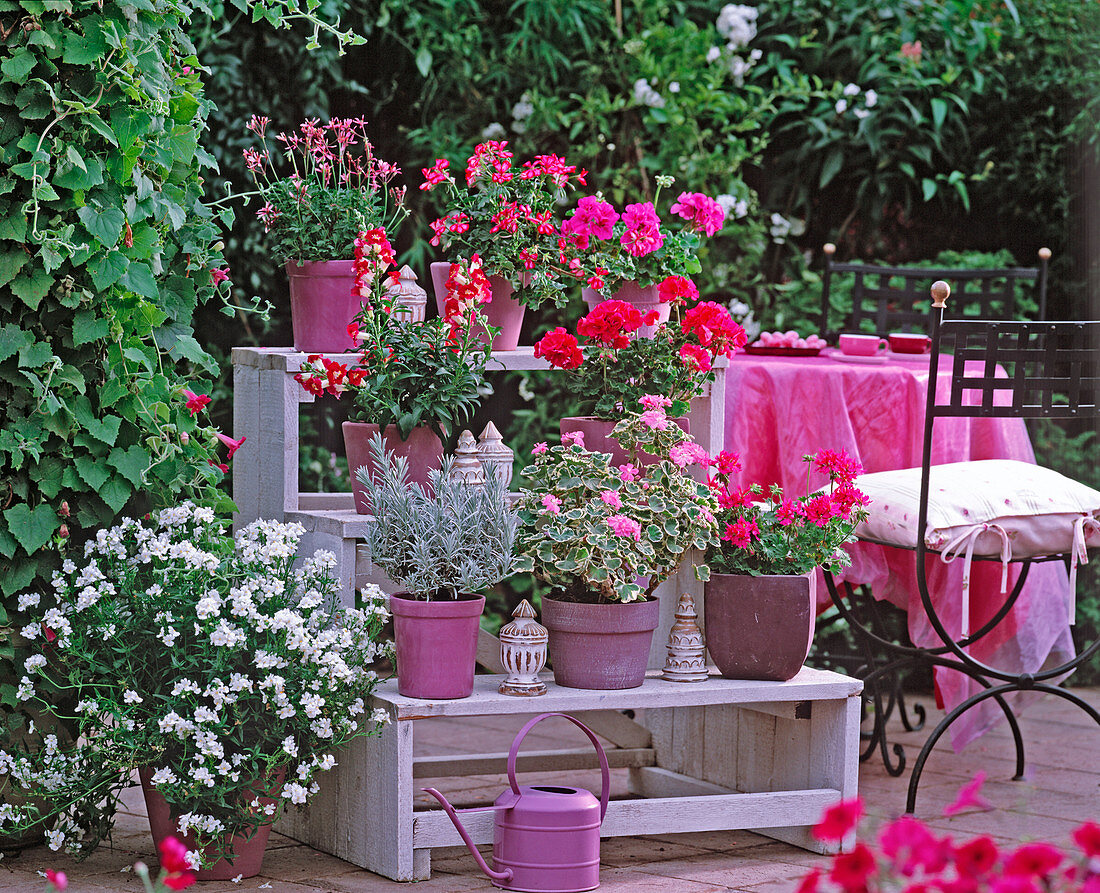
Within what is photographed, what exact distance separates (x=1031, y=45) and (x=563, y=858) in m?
3.66

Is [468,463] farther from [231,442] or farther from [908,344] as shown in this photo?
[908,344]

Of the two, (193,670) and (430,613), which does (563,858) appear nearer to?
(430,613)

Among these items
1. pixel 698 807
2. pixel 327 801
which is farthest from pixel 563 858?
pixel 327 801

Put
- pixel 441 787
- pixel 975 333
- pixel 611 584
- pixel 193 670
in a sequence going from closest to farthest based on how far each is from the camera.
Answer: pixel 193 670 < pixel 611 584 < pixel 975 333 < pixel 441 787

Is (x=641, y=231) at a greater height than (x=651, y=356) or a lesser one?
greater

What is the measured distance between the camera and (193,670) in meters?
2.47

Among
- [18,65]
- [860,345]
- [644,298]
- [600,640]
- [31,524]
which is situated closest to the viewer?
[18,65]

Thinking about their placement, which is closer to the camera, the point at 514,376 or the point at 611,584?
the point at 611,584

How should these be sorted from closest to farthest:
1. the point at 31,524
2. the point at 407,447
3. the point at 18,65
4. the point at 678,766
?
the point at 18,65, the point at 31,524, the point at 407,447, the point at 678,766

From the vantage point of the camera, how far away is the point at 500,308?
9.95ft

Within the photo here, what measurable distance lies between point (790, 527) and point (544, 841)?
0.78m

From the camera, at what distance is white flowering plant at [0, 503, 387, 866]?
245 centimetres

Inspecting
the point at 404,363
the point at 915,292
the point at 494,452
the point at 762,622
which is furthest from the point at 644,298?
the point at 915,292

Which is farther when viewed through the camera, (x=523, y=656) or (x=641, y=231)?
(x=641, y=231)
